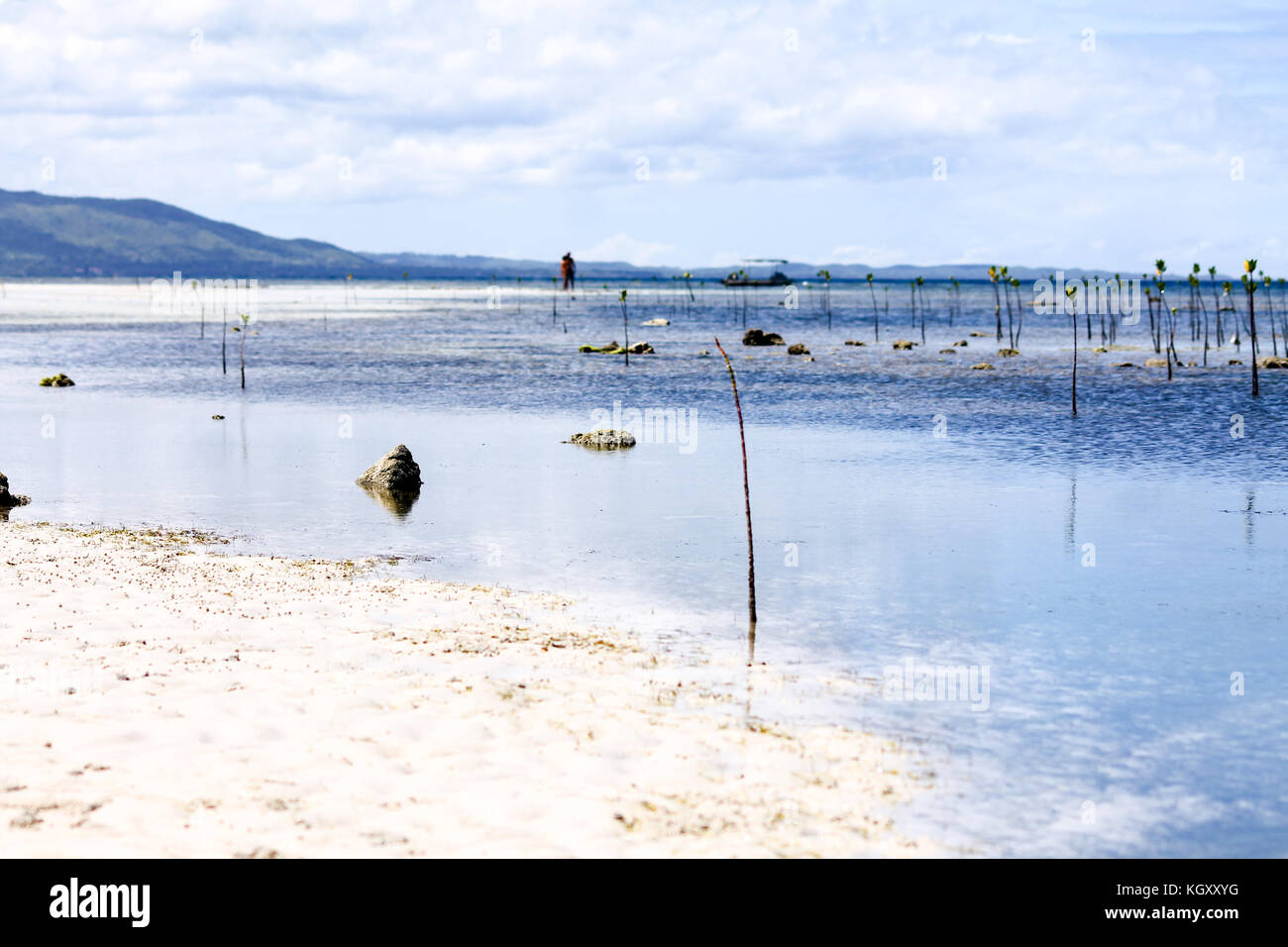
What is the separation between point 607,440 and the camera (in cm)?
2686

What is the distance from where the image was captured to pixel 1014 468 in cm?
2498

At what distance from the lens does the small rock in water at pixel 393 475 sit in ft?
68.8

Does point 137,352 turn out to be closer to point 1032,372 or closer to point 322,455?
point 322,455

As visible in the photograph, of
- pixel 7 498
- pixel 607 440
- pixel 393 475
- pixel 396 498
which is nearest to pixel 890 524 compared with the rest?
pixel 396 498

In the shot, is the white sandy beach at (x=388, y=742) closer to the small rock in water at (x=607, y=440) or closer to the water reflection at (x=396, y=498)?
the water reflection at (x=396, y=498)

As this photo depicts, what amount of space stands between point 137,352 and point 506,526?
43.6 m

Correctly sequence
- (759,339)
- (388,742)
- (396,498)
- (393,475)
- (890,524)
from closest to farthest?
1. (388,742)
2. (890,524)
3. (396,498)
4. (393,475)
5. (759,339)

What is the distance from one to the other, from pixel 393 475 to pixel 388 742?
12.1 metres

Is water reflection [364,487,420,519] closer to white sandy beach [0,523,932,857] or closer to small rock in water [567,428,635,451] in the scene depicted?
white sandy beach [0,523,932,857]

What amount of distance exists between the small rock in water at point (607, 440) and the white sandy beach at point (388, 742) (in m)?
13.3

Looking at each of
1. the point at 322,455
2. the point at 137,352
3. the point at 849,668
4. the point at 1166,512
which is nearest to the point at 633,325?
the point at 137,352

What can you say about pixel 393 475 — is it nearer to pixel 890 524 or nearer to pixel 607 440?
pixel 607 440

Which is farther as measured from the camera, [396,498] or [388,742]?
[396,498]

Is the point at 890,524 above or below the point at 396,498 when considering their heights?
below
